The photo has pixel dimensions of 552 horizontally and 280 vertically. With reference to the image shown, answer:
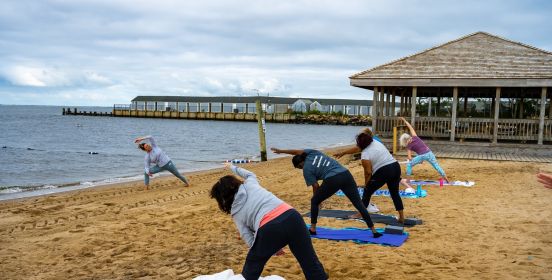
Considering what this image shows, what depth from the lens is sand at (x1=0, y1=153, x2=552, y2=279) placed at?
573cm

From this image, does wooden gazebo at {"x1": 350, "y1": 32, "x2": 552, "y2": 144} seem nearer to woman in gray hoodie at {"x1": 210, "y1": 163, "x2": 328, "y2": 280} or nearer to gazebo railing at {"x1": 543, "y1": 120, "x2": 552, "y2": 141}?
gazebo railing at {"x1": 543, "y1": 120, "x2": 552, "y2": 141}

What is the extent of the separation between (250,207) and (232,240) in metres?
3.37

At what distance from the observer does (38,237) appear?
7.96m

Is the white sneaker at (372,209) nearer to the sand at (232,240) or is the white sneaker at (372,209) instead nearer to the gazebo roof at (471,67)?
the sand at (232,240)

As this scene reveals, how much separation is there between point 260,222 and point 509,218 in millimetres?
5908

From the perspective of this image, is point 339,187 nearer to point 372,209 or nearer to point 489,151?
point 372,209

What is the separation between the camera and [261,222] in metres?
3.88

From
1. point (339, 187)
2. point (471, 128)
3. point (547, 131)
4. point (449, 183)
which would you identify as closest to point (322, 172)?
point (339, 187)

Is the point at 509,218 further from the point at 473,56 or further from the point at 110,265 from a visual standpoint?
the point at 473,56

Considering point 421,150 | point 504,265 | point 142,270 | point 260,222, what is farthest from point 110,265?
point 421,150

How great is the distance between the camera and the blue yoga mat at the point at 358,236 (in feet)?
22.0

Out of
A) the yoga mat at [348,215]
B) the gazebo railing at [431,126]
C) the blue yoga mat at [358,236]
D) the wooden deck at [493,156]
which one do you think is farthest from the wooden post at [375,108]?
the blue yoga mat at [358,236]

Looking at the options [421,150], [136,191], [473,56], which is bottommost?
[136,191]

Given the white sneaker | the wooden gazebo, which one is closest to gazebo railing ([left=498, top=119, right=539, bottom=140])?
the wooden gazebo
